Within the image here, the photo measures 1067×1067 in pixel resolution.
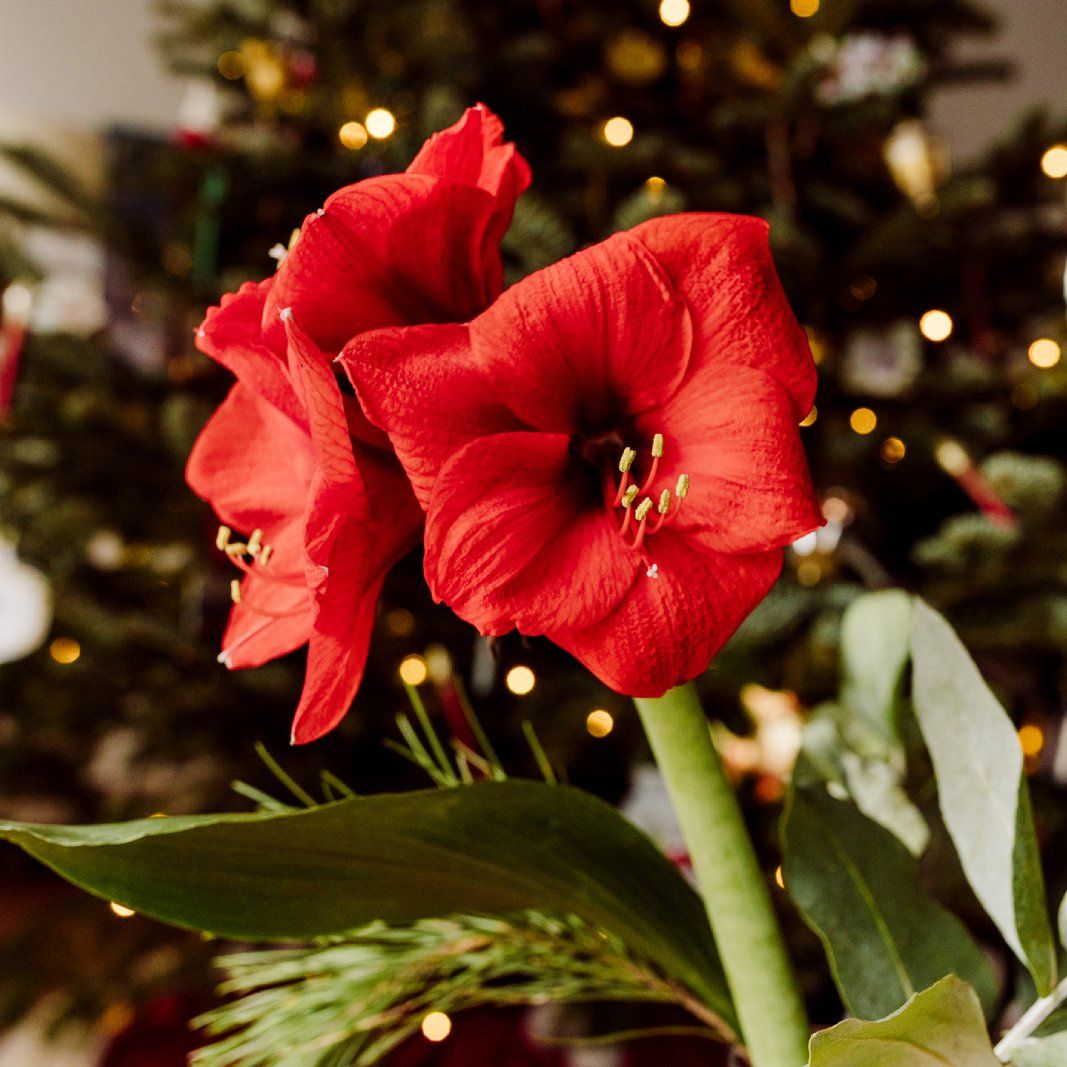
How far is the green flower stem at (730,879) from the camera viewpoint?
22 centimetres

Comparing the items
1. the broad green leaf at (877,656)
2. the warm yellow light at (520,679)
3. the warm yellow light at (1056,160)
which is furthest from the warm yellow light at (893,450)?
the broad green leaf at (877,656)

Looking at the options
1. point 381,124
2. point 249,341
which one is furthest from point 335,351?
point 381,124

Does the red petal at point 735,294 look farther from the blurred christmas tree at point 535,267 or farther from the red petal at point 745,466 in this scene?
the blurred christmas tree at point 535,267

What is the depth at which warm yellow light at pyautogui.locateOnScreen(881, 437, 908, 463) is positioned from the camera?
0.99 m

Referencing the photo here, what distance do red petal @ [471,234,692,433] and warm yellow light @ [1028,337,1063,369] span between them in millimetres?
1018

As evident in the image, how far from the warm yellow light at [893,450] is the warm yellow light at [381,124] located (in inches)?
23.6

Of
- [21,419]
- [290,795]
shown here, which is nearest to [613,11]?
[21,419]

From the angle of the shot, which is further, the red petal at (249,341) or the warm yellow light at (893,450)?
the warm yellow light at (893,450)

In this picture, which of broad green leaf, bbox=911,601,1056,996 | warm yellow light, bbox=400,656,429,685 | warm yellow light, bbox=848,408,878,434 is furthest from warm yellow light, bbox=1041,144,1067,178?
broad green leaf, bbox=911,601,1056,996

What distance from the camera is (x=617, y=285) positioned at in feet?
0.63

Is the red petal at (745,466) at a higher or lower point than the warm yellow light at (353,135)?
lower

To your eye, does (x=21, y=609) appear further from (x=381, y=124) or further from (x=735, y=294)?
(x=735, y=294)

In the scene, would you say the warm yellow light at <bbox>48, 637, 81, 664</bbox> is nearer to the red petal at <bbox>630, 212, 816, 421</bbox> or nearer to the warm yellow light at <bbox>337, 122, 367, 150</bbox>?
the warm yellow light at <bbox>337, 122, 367, 150</bbox>

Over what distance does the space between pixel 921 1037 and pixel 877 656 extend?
0.12m
